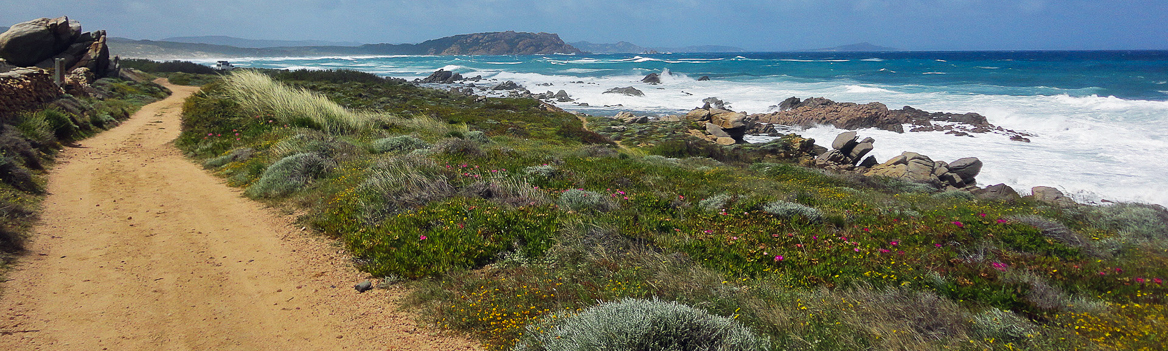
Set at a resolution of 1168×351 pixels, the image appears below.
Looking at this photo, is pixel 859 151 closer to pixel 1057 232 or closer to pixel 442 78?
pixel 1057 232

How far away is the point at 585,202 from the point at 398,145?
19.7ft

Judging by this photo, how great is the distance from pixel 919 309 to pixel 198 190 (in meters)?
9.43

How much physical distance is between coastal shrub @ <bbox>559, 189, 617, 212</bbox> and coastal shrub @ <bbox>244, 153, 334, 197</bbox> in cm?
414

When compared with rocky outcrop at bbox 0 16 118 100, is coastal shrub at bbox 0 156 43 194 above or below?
below

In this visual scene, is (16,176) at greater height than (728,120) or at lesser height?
greater

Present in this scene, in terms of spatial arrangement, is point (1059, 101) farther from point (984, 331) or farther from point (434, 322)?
point (434, 322)

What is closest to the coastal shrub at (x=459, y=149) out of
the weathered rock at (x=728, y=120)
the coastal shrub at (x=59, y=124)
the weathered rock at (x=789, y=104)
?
the coastal shrub at (x=59, y=124)

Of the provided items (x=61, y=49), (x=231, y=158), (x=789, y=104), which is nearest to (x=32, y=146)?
(x=231, y=158)

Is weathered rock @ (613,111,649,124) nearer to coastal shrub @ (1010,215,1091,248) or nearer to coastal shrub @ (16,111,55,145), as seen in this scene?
coastal shrub @ (1010,215,1091,248)

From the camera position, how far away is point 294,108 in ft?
44.3

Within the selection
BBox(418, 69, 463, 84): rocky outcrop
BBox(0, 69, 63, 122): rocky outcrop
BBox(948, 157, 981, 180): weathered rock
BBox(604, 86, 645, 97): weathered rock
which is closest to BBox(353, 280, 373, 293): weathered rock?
BBox(0, 69, 63, 122): rocky outcrop

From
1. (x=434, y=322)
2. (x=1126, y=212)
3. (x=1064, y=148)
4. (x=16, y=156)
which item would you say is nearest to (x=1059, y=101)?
(x=1064, y=148)

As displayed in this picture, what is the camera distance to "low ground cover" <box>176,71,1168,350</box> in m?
3.60

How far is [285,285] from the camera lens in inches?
189
